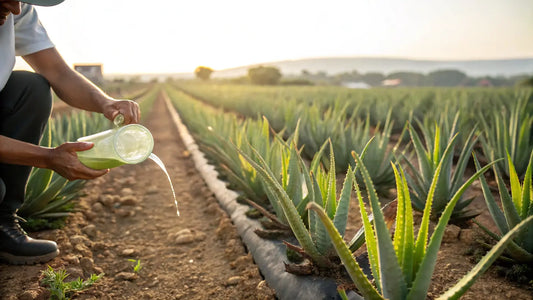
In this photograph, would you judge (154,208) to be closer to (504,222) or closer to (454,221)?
(454,221)

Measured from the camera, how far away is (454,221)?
2027 mm

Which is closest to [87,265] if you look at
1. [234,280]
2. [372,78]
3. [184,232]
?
[184,232]

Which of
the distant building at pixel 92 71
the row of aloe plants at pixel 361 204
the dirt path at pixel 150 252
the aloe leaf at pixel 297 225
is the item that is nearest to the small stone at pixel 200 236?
the dirt path at pixel 150 252

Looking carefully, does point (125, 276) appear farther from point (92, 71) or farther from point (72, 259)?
point (92, 71)

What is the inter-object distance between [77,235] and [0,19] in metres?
1.14

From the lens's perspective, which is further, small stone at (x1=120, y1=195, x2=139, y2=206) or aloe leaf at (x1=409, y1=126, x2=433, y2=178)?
small stone at (x1=120, y1=195, x2=139, y2=206)

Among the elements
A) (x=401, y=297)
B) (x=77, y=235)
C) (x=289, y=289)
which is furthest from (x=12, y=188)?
(x=401, y=297)

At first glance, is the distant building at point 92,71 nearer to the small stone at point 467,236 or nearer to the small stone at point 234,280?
the small stone at point 234,280

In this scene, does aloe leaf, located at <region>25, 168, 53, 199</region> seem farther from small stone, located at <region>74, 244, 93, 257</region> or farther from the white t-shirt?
the white t-shirt

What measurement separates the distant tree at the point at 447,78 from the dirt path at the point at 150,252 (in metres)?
86.7

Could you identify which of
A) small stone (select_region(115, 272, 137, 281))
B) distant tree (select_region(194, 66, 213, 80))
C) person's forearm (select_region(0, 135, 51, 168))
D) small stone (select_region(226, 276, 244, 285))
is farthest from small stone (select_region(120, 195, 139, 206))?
distant tree (select_region(194, 66, 213, 80))

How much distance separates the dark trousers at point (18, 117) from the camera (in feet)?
5.68

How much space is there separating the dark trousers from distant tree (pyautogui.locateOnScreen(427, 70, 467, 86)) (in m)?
87.5

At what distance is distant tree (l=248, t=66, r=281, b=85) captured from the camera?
1954 inches
